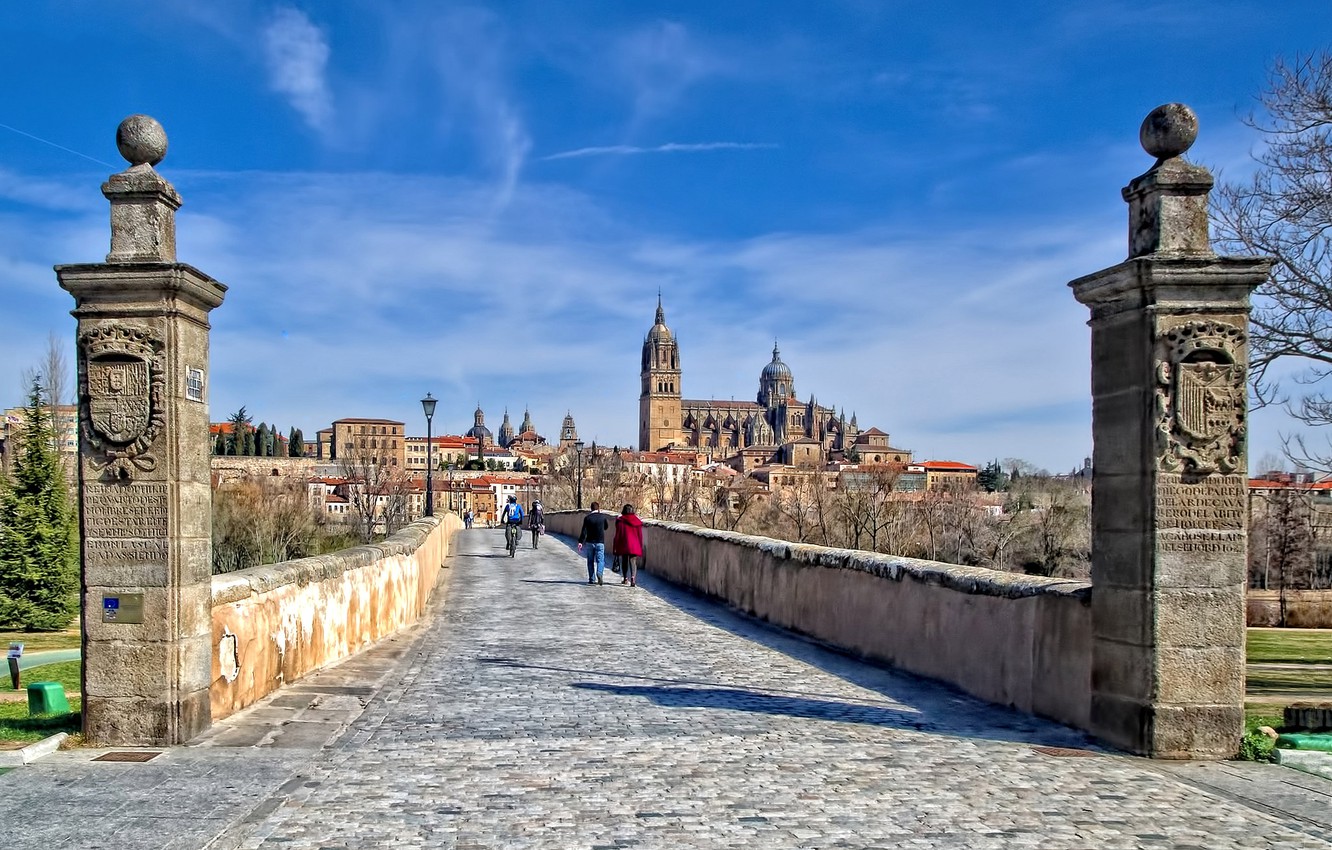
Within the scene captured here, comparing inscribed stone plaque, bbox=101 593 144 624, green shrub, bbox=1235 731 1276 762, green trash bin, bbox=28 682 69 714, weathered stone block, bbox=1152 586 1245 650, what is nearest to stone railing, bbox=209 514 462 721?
inscribed stone plaque, bbox=101 593 144 624

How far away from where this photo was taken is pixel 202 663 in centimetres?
670

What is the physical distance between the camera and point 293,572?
874cm

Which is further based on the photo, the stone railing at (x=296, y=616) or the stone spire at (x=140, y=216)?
the stone railing at (x=296, y=616)

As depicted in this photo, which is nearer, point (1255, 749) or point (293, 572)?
point (1255, 749)

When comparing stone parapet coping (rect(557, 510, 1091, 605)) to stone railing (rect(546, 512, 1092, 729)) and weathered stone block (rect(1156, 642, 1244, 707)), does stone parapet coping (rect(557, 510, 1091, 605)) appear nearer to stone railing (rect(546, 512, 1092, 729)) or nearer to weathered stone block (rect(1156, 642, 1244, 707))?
stone railing (rect(546, 512, 1092, 729))

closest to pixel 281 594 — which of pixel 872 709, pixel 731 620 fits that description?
pixel 872 709

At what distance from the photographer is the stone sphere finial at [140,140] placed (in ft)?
21.9

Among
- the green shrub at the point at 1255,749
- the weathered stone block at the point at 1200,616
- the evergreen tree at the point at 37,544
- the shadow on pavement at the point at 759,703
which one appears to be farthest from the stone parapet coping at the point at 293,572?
the evergreen tree at the point at 37,544

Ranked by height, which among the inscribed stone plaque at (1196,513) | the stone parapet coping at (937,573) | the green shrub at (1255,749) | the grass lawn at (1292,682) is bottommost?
the grass lawn at (1292,682)

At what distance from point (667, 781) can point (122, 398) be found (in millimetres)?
3914

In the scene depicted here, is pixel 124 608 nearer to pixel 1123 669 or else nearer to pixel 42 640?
pixel 1123 669

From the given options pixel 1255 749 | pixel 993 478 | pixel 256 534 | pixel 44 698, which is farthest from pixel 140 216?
pixel 993 478

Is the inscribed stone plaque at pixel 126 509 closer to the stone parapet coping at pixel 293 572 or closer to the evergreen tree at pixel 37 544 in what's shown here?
the stone parapet coping at pixel 293 572

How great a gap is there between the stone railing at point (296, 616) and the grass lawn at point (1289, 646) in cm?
1416
